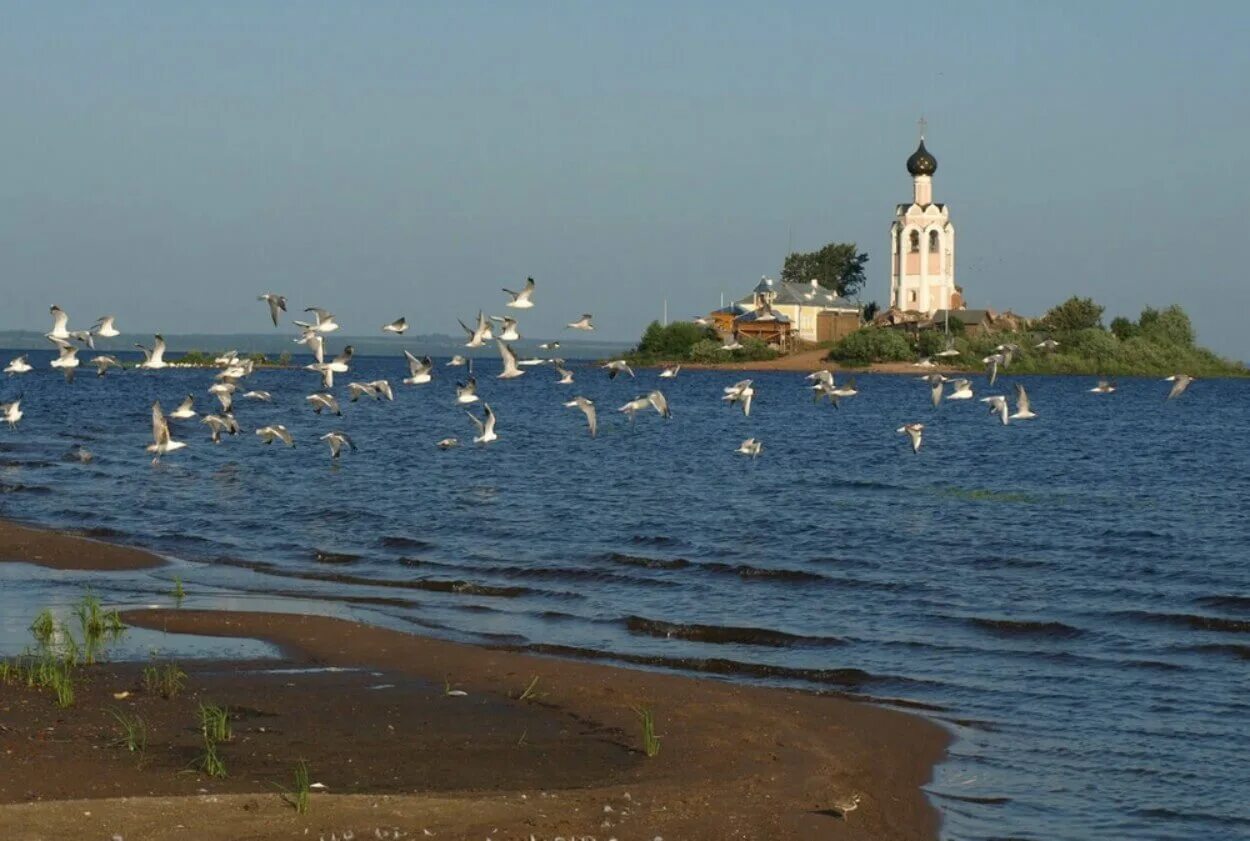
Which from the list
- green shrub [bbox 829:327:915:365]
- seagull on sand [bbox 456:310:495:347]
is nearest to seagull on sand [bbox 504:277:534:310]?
seagull on sand [bbox 456:310:495:347]

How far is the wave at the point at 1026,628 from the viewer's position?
19.1 meters

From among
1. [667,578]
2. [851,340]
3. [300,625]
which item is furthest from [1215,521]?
[851,340]

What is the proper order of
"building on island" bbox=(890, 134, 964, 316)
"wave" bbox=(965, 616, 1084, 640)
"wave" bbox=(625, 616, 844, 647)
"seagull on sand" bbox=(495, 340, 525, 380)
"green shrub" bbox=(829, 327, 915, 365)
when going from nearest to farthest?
"wave" bbox=(625, 616, 844, 647), "wave" bbox=(965, 616, 1084, 640), "seagull on sand" bbox=(495, 340, 525, 380), "green shrub" bbox=(829, 327, 915, 365), "building on island" bbox=(890, 134, 964, 316)

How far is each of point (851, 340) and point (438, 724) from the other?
117 meters

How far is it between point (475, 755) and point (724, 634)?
6.91m

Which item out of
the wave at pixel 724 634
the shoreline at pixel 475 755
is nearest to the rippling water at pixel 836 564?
the wave at pixel 724 634

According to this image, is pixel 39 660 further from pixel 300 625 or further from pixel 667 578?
pixel 667 578

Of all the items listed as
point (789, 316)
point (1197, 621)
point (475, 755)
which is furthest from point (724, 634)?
point (789, 316)

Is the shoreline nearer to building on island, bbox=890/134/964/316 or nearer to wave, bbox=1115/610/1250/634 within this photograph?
wave, bbox=1115/610/1250/634

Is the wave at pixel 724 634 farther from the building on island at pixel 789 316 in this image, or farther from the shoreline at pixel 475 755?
the building on island at pixel 789 316

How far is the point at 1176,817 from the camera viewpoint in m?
12.2

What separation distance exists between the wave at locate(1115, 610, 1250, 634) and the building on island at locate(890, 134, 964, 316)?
118 m

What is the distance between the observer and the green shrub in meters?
126

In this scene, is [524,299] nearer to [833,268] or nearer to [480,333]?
[480,333]
